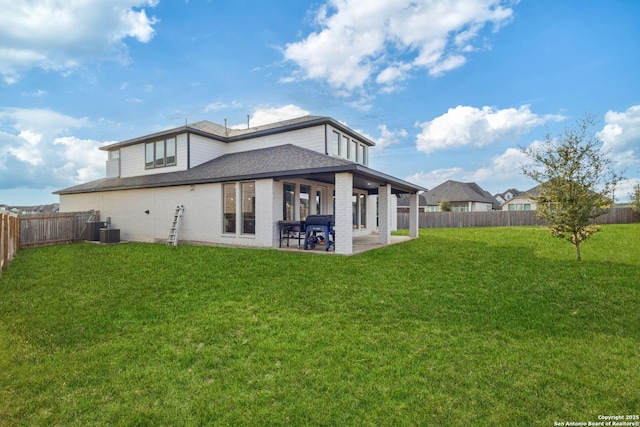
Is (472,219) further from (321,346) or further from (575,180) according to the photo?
(321,346)

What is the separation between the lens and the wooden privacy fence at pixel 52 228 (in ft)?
45.1

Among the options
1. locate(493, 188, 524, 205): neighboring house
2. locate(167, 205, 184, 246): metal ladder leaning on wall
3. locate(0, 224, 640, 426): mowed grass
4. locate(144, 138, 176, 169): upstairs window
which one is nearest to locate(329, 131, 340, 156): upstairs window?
locate(167, 205, 184, 246): metal ladder leaning on wall

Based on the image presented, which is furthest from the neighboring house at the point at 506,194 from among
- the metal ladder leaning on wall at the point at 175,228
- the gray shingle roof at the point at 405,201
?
the metal ladder leaning on wall at the point at 175,228

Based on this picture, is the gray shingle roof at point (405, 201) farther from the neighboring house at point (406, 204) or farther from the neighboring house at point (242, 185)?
the neighboring house at point (242, 185)

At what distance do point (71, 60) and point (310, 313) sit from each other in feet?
40.0

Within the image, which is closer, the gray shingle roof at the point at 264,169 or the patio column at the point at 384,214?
the gray shingle roof at the point at 264,169

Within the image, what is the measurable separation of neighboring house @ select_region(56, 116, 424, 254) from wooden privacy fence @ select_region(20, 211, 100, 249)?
1403 millimetres

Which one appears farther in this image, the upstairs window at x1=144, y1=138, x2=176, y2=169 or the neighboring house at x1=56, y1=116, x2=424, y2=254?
the upstairs window at x1=144, y1=138, x2=176, y2=169

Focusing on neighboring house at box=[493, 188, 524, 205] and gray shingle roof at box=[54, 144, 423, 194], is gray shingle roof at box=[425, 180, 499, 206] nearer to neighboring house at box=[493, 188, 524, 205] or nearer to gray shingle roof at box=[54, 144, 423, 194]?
neighboring house at box=[493, 188, 524, 205]

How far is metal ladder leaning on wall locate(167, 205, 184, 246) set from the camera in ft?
42.4

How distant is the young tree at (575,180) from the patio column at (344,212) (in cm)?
591

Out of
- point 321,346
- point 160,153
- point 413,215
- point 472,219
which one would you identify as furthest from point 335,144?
point 472,219

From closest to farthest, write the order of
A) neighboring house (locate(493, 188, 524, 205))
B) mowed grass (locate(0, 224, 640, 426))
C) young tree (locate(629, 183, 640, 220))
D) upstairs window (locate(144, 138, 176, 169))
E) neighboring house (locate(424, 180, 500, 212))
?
1. mowed grass (locate(0, 224, 640, 426))
2. upstairs window (locate(144, 138, 176, 169))
3. young tree (locate(629, 183, 640, 220))
4. neighboring house (locate(424, 180, 500, 212))
5. neighboring house (locate(493, 188, 524, 205))

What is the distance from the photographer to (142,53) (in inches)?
466
